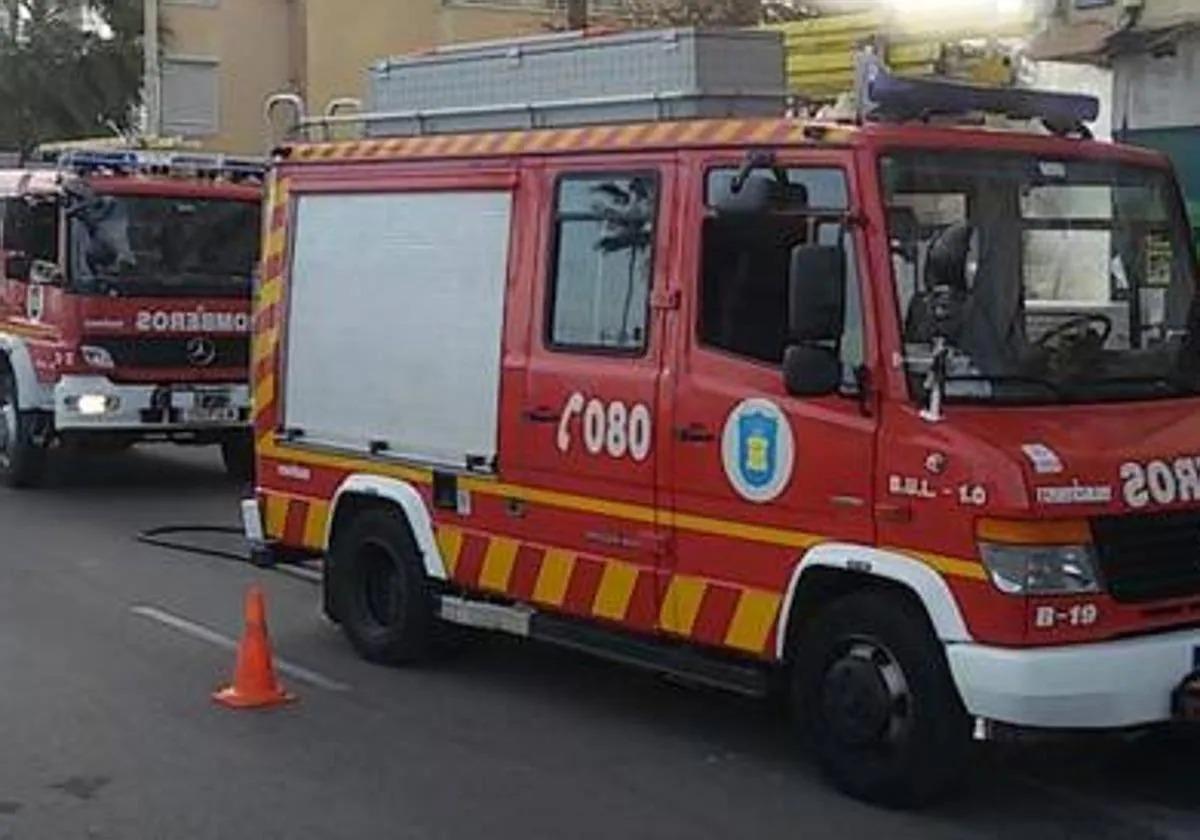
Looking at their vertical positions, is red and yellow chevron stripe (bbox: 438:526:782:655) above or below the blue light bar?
below

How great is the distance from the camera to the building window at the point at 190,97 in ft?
124

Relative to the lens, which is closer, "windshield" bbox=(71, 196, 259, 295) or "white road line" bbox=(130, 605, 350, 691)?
"white road line" bbox=(130, 605, 350, 691)

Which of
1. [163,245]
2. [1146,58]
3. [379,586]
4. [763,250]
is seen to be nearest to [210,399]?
[163,245]

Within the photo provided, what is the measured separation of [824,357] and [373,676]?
3.05m

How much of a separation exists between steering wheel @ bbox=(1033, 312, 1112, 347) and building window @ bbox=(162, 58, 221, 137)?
32.5 metres

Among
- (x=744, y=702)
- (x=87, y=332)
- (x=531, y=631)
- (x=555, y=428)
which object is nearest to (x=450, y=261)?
(x=555, y=428)

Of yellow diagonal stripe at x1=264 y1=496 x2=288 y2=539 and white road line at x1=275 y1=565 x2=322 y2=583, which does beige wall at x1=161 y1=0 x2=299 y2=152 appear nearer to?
white road line at x1=275 y1=565 x2=322 y2=583

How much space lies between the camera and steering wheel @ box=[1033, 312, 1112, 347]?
21.5ft

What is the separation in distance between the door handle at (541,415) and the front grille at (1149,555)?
2347 millimetres

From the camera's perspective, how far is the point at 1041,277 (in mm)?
6719

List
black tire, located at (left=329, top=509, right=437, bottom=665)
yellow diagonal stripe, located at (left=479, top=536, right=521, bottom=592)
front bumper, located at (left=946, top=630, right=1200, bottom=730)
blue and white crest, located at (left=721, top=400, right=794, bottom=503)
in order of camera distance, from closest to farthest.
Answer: front bumper, located at (left=946, top=630, right=1200, bottom=730) → blue and white crest, located at (left=721, top=400, right=794, bottom=503) → yellow diagonal stripe, located at (left=479, top=536, right=521, bottom=592) → black tire, located at (left=329, top=509, right=437, bottom=665)

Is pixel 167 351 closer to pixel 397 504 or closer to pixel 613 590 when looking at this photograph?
pixel 397 504

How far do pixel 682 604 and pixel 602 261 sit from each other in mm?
1382

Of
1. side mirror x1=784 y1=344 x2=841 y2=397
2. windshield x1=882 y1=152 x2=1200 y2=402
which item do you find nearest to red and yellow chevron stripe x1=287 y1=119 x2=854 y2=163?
windshield x1=882 y1=152 x2=1200 y2=402
